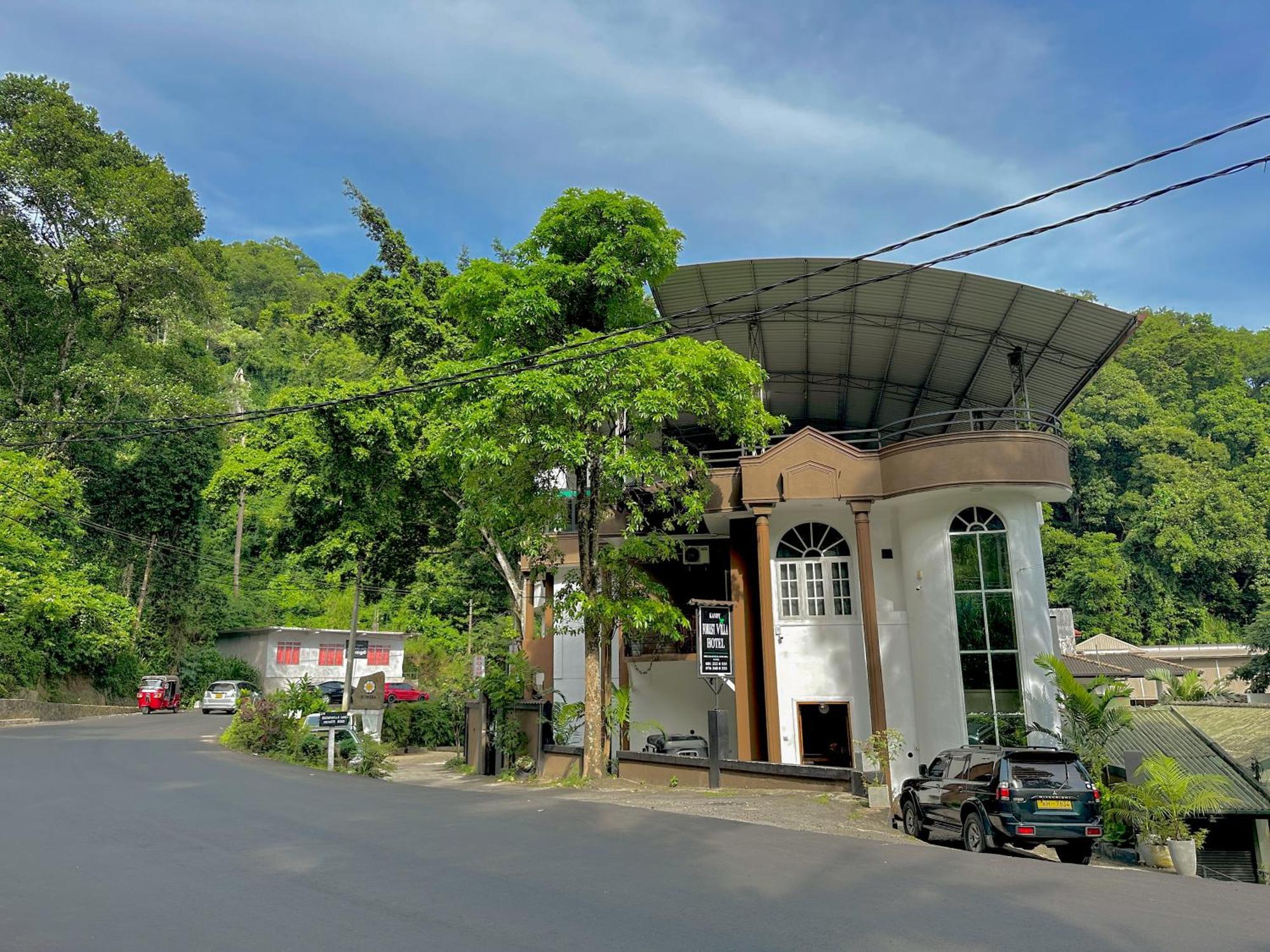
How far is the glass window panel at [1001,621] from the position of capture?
18.2m

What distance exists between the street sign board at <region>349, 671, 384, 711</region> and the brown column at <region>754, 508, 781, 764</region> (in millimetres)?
11981

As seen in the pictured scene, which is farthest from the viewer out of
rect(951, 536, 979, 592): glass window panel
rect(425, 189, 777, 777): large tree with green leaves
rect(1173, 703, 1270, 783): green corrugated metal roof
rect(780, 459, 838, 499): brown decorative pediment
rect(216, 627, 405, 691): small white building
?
rect(216, 627, 405, 691): small white building

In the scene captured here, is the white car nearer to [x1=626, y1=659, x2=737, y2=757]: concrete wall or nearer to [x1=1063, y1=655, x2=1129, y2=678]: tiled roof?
[x1=626, y1=659, x2=737, y2=757]: concrete wall

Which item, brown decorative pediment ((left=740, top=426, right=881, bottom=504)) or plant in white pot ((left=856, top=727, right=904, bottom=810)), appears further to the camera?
brown decorative pediment ((left=740, top=426, right=881, bottom=504))

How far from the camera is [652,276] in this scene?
17.9 metres

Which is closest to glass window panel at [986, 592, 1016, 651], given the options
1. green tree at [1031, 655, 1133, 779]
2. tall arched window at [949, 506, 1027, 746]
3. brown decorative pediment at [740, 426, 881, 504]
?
tall arched window at [949, 506, 1027, 746]

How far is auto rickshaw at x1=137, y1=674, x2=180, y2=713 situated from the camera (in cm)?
3909

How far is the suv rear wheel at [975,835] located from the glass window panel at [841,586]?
8866 mm

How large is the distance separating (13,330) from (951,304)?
35.1 m

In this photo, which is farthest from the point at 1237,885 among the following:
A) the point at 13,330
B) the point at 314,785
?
the point at 13,330

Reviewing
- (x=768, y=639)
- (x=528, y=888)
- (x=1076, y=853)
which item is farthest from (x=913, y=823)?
(x=528, y=888)

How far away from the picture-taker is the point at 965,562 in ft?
61.7

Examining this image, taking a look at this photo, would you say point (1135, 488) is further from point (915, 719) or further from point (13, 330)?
point (13, 330)

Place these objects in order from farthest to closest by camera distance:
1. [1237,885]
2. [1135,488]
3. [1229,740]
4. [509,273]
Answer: [1135,488]
[1229,740]
[509,273]
[1237,885]
